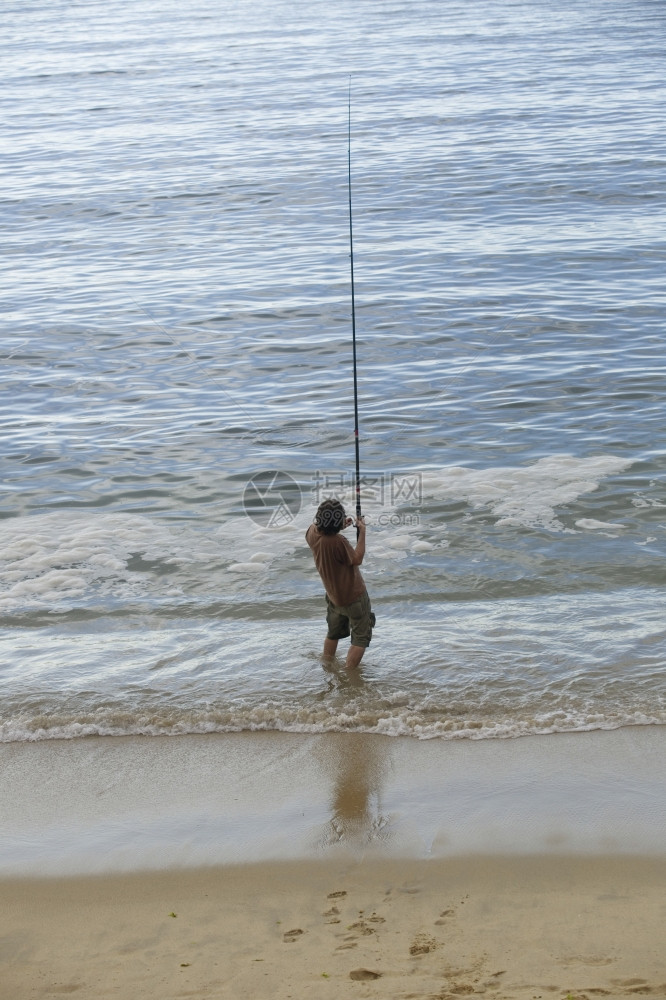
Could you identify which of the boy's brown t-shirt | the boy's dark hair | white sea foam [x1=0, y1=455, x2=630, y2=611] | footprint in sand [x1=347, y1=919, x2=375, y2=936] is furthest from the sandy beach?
white sea foam [x1=0, y1=455, x2=630, y2=611]

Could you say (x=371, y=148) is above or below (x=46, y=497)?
above

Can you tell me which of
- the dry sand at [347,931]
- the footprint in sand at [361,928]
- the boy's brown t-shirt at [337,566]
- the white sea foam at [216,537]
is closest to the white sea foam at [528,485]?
the white sea foam at [216,537]

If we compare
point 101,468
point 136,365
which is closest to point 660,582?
point 101,468

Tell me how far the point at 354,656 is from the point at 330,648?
0.22 metres

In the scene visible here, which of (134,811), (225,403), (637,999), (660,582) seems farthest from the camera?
(225,403)

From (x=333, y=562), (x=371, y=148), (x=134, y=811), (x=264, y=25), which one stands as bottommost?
(x=134, y=811)

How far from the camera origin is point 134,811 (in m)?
4.89

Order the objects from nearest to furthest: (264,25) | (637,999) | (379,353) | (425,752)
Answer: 1. (637,999)
2. (425,752)
3. (379,353)
4. (264,25)

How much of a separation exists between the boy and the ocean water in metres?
0.24

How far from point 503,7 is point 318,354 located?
40912 mm

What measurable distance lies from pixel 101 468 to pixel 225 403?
1905 mm

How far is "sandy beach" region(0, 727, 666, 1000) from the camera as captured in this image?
376cm

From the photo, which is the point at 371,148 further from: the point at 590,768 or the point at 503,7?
the point at 503,7

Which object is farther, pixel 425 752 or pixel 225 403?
pixel 225 403
